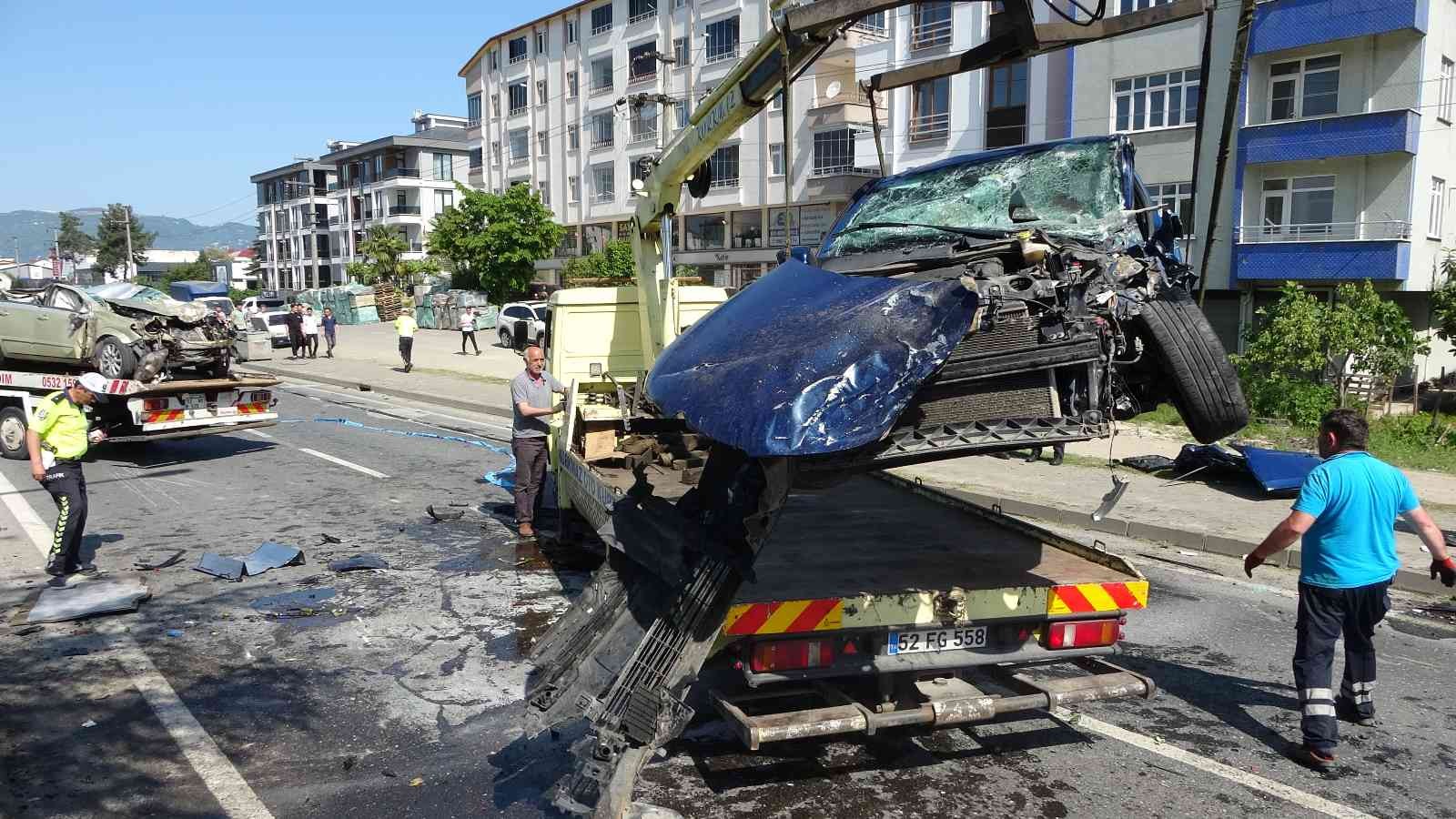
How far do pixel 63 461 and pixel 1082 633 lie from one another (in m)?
7.34

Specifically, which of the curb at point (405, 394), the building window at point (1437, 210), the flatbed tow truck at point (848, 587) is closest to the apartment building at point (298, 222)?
the curb at point (405, 394)

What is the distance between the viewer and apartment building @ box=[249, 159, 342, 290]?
87.1 meters

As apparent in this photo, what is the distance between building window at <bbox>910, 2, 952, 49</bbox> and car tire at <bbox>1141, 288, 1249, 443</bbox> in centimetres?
3136

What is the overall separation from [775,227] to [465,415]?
25831 millimetres

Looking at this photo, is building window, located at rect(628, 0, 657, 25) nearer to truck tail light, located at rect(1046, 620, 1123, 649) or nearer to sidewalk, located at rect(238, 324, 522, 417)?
A: sidewalk, located at rect(238, 324, 522, 417)

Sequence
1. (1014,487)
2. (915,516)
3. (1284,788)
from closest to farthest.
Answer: (1284,788) < (915,516) < (1014,487)

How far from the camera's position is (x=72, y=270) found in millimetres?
83625

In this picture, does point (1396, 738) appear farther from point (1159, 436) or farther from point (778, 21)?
point (1159, 436)

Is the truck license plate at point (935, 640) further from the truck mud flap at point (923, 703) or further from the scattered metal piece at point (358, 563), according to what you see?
the scattered metal piece at point (358, 563)

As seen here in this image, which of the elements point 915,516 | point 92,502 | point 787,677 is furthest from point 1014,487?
point 92,502

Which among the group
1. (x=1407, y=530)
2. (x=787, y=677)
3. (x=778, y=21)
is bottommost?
(x=1407, y=530)

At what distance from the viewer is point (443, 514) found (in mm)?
10016

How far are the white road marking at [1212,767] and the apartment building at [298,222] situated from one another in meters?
→ 86.7

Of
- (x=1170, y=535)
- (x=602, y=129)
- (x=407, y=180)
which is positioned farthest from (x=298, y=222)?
(x=1170, y=535)
